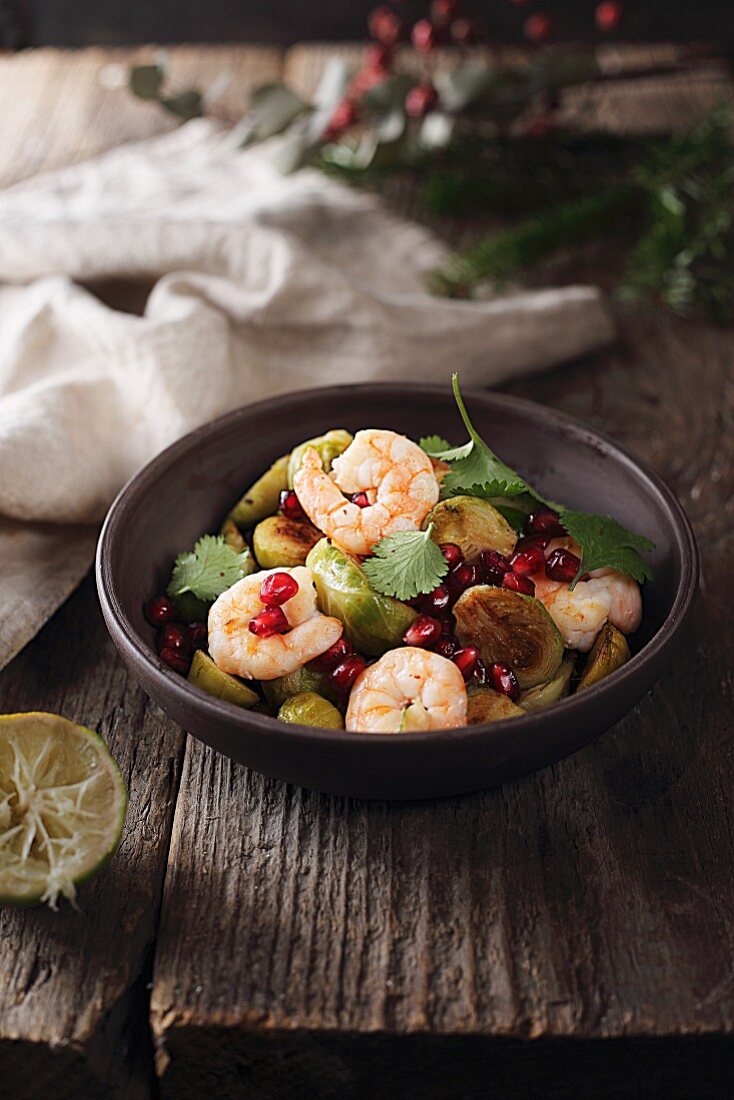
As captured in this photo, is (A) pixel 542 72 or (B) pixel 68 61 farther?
(B) pixel 68 61

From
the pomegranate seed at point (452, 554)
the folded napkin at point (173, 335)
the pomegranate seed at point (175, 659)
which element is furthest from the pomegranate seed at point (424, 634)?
the folded napkin at point (173, 335)

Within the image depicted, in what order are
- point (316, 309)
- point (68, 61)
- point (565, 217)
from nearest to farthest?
1. point (316, 309)
2. point (565, 217)
3. point (68, 61)

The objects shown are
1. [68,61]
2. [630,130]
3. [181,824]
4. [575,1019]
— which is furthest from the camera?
[68,61]

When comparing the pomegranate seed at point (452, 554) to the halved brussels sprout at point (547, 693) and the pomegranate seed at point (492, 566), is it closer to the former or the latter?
the pomegranate seed at point (492, 566)

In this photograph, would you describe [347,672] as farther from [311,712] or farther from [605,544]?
[605,544]

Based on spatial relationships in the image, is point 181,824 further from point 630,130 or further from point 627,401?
point 630,130

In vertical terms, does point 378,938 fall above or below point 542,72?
below

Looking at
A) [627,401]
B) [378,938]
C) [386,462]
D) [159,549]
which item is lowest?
[627,401]

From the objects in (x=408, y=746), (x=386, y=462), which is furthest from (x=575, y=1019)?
(x=386, y=462)
